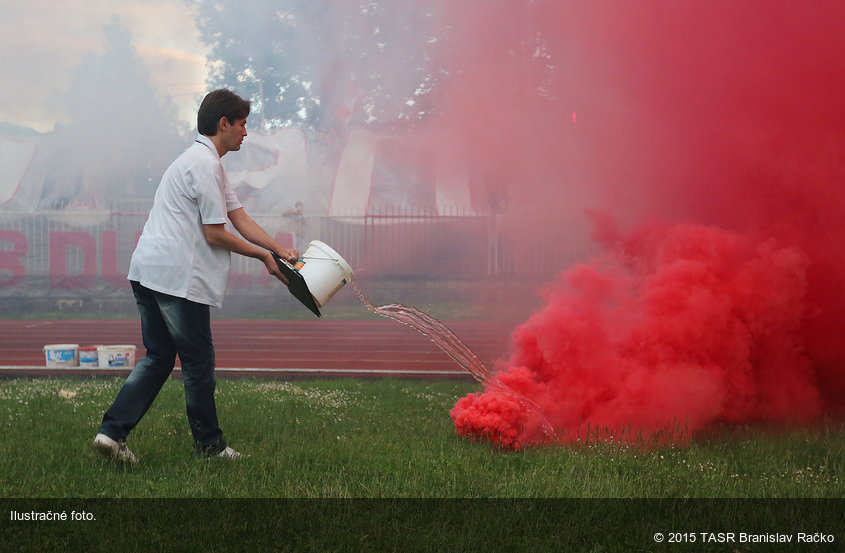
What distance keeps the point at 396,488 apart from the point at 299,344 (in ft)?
32.6

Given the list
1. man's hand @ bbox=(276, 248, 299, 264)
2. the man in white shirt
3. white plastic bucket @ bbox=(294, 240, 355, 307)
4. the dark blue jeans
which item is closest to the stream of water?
white plastic bucket @ bbox=(294, 240, 355, 307)

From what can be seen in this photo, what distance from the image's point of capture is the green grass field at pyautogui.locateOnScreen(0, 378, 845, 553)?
9.77 ft

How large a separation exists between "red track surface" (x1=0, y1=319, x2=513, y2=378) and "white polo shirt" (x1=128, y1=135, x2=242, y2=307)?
4.36 meters

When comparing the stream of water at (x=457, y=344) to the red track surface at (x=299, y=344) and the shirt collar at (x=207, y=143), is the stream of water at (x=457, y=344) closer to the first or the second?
the shirt collar at (x=207, y=143)

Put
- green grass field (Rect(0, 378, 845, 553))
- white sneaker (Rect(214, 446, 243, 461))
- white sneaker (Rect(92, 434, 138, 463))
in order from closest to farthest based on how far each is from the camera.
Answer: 1. green grass field (Rect(0, 378, 845, 553))
2. white sneaker (Rect(92, 434, 138, 463))
3. white sneaker (Rect(214, 446, 243, 461))

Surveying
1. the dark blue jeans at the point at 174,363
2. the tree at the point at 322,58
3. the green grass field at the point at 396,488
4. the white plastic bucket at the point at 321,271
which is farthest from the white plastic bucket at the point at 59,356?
the tree at the point at 322,58

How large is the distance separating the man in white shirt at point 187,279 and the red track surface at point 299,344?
13.6ft

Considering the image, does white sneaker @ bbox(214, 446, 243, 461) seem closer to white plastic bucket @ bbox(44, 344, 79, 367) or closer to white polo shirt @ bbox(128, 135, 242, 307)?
white polo shirt @ bbox(128, 135, 242, 307)

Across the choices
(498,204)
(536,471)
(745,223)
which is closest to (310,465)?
(536,471)

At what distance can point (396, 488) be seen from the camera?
3.59 m

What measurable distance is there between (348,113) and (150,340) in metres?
14.6

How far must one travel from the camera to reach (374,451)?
4375mm

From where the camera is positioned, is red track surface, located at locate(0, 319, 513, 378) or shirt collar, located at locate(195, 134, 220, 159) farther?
red track surface, located at locate(0, 319, 513, 378)

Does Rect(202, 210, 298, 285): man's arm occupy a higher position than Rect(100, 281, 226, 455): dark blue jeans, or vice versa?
Rect(202, 210, 298, 285): man's arm
